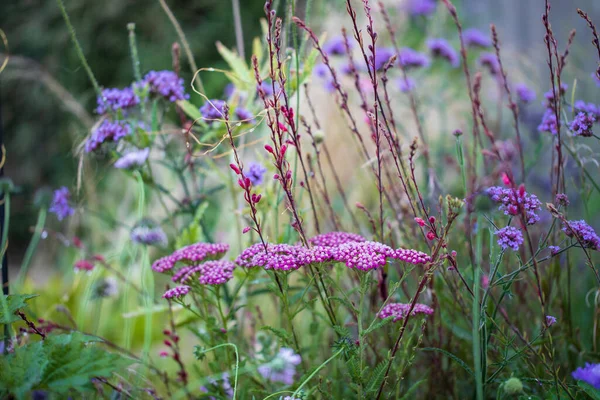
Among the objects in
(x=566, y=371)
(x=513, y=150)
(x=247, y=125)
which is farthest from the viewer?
(x=513, y=150)

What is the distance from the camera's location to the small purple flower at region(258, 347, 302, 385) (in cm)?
91

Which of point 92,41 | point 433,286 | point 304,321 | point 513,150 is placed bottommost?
point 304,321

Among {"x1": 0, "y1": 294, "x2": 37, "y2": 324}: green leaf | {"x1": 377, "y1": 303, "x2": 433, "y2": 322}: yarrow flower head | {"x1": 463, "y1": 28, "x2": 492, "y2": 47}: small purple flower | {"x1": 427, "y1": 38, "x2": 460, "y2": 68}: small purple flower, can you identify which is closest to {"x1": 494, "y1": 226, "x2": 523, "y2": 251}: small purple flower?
{"x1": 377, "y1": 303, "x2": 433, "y2": 322}: yarrow flower head

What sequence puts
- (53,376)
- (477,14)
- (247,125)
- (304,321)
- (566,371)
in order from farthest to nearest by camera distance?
(477,14) < (304,321) < (247,125) < (566,371) < (53,376)

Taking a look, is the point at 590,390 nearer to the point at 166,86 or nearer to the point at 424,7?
the point at 166,86

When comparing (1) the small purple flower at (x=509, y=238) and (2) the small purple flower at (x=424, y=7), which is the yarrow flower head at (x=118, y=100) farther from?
(2) the small purple flower at (x=424, y=7)

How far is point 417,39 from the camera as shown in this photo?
14.2ft

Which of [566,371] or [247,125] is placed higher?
[247,125]

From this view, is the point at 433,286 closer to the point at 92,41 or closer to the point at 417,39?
the point at 417,39

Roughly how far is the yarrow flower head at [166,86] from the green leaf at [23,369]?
0.67m

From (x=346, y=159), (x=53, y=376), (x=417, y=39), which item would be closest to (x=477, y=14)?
(x=417, y=39)

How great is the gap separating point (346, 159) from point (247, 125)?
161 cm

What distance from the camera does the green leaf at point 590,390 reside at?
2.82 feet

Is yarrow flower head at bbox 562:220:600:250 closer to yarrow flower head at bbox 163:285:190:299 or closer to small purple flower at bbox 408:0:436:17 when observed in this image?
yarrow flower head at bbox 163:285:190:299
